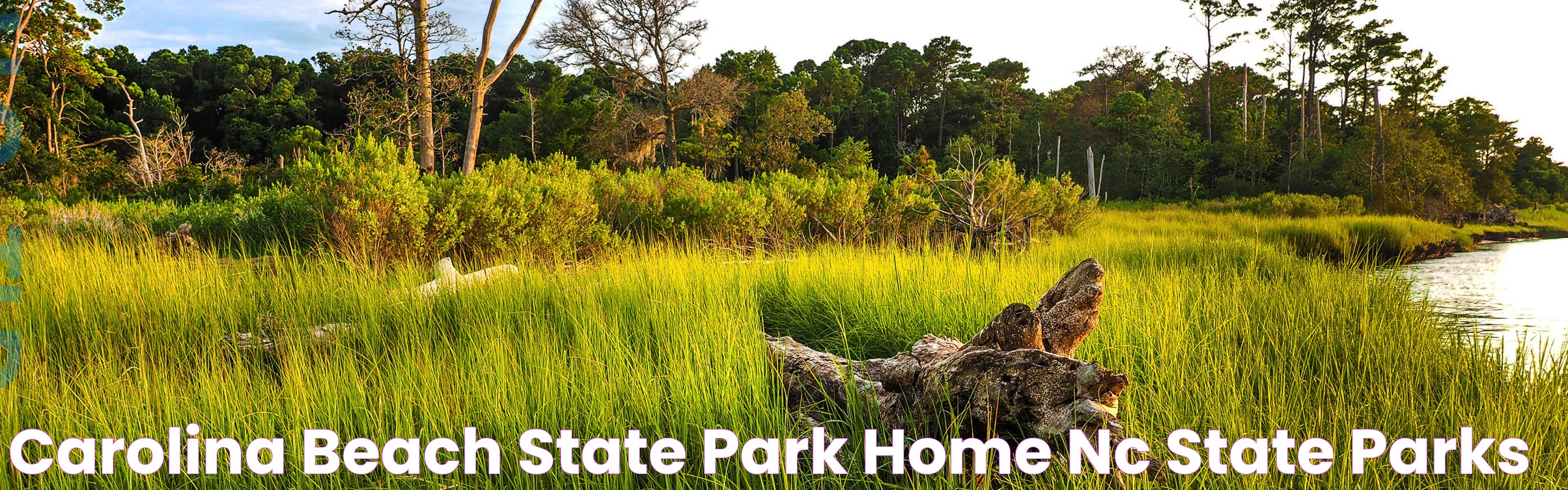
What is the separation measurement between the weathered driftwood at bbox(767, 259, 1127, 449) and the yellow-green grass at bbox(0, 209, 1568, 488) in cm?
11

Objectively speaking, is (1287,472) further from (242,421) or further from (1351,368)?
(242,421)

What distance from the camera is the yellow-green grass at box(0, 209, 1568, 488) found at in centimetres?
206

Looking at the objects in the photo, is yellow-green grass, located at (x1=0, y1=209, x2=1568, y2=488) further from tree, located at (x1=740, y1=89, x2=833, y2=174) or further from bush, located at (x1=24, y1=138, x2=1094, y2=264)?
tree, located at (x1=740, y1=89, x2=833, y2=174)

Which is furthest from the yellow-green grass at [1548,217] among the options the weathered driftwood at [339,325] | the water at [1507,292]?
the weathered driftwood at [339,325]

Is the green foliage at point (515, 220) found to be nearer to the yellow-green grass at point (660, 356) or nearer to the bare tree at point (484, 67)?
the yellow-green grass at point (660, 356)

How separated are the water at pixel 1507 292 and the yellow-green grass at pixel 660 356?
0.95 metres

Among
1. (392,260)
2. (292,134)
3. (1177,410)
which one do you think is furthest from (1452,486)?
(292,134)

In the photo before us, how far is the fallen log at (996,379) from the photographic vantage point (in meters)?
1.83

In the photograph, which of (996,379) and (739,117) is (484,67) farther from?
(739,117)

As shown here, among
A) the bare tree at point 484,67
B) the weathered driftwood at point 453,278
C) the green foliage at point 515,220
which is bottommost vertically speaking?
the weathered driftwood at point 453,278

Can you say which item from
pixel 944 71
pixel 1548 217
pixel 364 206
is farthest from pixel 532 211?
pixel 944 71

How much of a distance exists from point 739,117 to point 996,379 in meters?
36.3

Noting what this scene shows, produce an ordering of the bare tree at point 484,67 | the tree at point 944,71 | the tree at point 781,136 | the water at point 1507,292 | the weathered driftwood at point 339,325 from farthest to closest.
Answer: the tree at point 944,71 < the tree at point 781,136 < the bare tree at point 484,67 < the water at point 1507,292 < the weathered driftwood at point 339,325

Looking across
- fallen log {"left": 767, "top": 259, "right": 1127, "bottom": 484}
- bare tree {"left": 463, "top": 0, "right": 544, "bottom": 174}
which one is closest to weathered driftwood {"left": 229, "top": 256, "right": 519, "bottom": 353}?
fallen log {"left": 767, "top": 259, "right": 1127, "bottom": 484}
